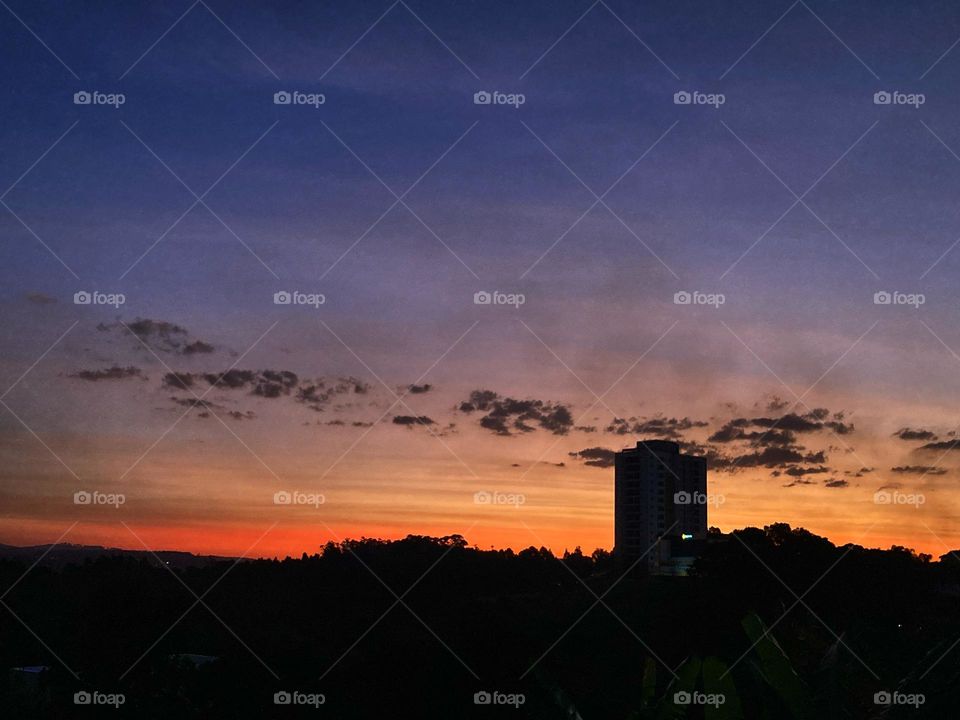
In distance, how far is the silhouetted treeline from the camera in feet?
24.8

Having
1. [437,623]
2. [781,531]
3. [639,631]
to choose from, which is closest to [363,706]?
[437,623]

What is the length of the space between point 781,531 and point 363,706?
23.1 m
